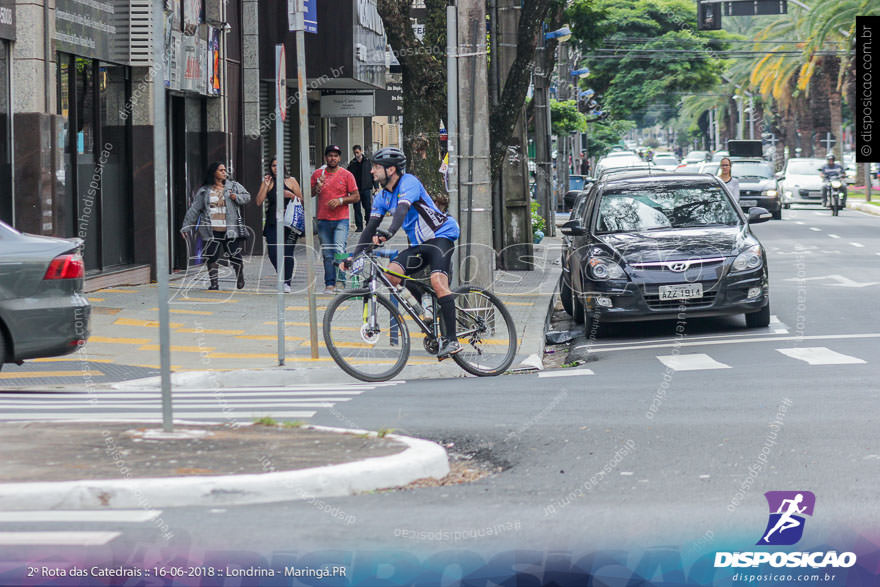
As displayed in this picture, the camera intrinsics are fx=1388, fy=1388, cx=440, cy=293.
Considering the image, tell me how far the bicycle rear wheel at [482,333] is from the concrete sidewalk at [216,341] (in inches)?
14.9

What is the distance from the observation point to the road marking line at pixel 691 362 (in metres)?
11.7

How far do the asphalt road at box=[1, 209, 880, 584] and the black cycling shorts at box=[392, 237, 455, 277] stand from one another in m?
0.95

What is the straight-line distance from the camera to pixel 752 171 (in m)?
40.9

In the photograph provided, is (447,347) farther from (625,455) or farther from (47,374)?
(625,455)

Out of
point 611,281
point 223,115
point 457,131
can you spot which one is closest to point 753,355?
point 611,281

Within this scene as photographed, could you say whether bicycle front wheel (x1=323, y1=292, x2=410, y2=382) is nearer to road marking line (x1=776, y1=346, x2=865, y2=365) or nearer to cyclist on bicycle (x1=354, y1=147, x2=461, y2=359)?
cyclist on bicycle (x1=354, y1=147, x2=461, y2=359)

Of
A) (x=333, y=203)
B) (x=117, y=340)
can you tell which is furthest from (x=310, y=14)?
(x=333, y=203)

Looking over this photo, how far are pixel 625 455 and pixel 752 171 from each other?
114 feet

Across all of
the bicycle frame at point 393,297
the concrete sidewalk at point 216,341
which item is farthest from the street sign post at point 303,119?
the bicycle frame at point 393,297

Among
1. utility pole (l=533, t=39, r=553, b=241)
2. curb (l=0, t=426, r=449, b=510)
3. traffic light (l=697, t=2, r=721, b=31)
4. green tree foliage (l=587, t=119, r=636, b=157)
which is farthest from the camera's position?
green tree foliage (l=587, t=119, r=636, b=157)

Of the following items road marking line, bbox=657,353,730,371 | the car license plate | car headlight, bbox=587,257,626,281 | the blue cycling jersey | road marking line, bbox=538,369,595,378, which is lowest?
road marking line, bbox=538,369,595,378

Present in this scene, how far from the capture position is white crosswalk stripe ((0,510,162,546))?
534 cm

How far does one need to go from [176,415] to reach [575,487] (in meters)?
3.20

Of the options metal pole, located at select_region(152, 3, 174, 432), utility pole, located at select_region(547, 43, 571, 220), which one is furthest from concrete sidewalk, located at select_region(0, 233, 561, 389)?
utility pole, located at select_region(547, 43, 571, 220)
